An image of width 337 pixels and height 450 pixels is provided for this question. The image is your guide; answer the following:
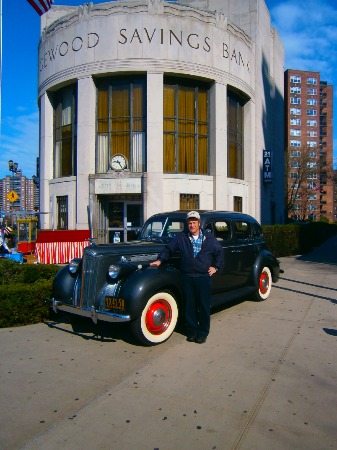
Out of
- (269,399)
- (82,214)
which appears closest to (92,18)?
(82,214)

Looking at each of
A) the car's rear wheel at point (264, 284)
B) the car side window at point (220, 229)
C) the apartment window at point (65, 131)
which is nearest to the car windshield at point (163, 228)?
the car side window at point (220, 229)

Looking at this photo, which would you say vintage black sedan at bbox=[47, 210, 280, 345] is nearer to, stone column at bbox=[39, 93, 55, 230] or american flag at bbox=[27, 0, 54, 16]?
american flag at bbox=[27, 0, 54, 16]

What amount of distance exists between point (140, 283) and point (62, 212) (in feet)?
46.5

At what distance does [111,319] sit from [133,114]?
13.7 metres

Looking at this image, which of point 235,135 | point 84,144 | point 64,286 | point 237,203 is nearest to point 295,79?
point 235,135

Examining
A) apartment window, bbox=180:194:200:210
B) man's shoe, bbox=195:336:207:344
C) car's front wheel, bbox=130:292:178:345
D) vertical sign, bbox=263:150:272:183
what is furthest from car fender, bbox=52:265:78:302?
vertical sign, bbox=263:150:272:183

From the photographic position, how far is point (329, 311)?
6.48 m

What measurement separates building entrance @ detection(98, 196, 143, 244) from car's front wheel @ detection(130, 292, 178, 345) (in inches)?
466

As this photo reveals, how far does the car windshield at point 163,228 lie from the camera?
6.23m

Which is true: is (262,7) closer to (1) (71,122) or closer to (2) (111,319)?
(1) (71,122)

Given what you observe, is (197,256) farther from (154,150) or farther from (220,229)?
(154,150)

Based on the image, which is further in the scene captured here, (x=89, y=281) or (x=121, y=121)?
(x=121, y=121)

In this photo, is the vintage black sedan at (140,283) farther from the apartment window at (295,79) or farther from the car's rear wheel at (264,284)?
the apartment window at (295,79)

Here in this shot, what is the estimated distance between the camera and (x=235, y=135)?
19.3m
